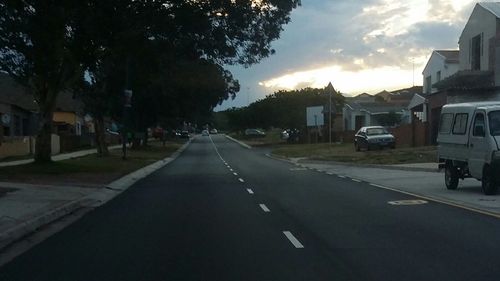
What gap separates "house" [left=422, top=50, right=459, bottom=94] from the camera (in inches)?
2146

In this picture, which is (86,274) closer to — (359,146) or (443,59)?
(359,146)

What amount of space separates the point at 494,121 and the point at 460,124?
1.56 metres

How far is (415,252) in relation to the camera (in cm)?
1009

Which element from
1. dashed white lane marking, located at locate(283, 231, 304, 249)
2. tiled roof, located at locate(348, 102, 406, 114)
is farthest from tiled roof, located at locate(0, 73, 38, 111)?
dashed white lane marking, located at locate(283, 231, 304, 249)

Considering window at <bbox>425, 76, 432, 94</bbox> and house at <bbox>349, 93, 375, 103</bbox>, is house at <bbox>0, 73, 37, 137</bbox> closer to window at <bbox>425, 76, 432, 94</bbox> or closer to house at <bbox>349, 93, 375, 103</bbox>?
window at <bbox>425, 76, 432, 94</bbox>

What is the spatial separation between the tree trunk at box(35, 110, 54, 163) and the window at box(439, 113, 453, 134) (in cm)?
1656

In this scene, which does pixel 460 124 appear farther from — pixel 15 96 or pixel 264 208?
pixel 15 96

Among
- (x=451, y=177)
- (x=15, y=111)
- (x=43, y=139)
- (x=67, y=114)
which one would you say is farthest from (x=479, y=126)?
(x=67, y=114)

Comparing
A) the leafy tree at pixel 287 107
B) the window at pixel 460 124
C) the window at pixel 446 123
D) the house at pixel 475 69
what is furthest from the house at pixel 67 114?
the window at pixel 460 124

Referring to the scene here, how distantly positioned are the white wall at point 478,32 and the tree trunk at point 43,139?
2690 centimetres

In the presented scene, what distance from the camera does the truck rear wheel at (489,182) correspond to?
58.3ft

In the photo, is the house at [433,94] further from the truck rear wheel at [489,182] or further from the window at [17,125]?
the window at [17,125]

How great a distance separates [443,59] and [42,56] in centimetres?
3928

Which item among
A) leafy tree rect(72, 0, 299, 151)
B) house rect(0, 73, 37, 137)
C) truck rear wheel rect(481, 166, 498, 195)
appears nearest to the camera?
truck rear wheel rect(481, 166, 498, 195)
